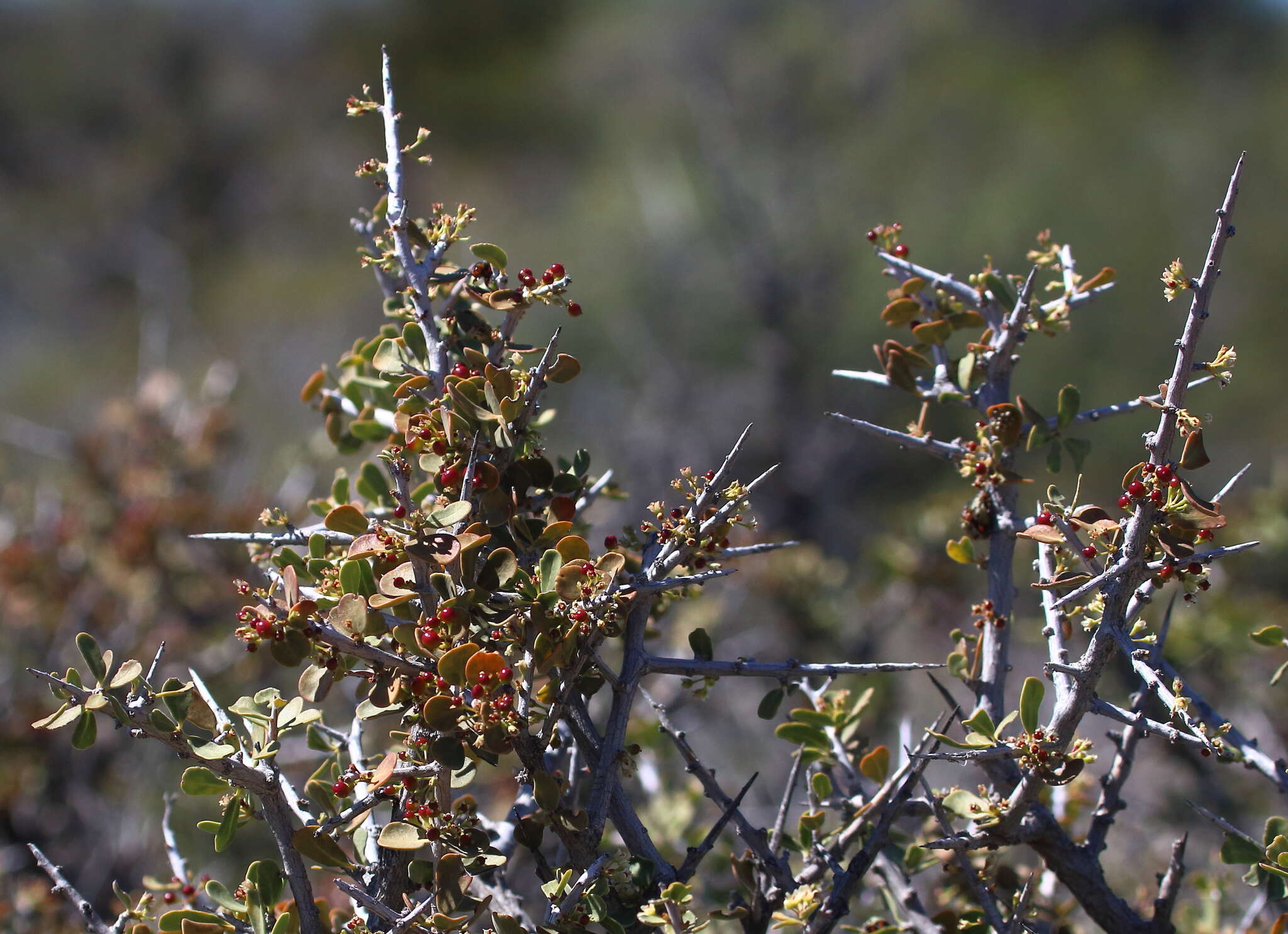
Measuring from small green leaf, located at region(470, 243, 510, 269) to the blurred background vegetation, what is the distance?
5.39 ft

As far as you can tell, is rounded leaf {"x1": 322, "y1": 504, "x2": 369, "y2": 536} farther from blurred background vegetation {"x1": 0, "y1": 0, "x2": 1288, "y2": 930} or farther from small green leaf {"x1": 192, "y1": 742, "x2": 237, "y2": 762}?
blurred background vegetation {"x1": 0, "y1": 0, "x2": 1288, "y2": 930}

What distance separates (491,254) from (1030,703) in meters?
0.90

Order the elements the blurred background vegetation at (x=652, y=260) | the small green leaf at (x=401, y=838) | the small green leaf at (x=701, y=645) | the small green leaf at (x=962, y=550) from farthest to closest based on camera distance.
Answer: the blurred background vegetation at (x=652, y=260) < the small green leaf at (x=962, y=550) < the small green leaf at (x=701, y=645) < the small green leaf at (x=401, y=838)

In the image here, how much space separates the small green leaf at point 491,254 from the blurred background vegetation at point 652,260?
1.64 m

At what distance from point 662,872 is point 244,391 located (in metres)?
10.2

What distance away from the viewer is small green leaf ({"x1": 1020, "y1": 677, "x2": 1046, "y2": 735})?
3.99 ft

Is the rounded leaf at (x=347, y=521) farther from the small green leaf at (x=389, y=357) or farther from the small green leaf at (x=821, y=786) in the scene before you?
the small green leaf at (x=821, y=786)

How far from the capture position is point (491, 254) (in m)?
1.33

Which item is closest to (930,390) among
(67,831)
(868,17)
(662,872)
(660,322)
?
(662,872)

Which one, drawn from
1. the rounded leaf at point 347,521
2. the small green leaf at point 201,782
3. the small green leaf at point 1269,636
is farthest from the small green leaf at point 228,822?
the small green leaf at point 1269,636

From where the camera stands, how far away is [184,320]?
1188 centimetres

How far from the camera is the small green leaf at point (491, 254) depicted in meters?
1.31

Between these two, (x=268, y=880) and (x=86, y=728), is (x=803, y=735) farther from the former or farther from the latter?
(x=86, y=728)

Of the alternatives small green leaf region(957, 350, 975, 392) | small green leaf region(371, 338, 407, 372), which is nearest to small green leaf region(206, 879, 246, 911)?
small green leaf region(371, 338, 407, 372)
